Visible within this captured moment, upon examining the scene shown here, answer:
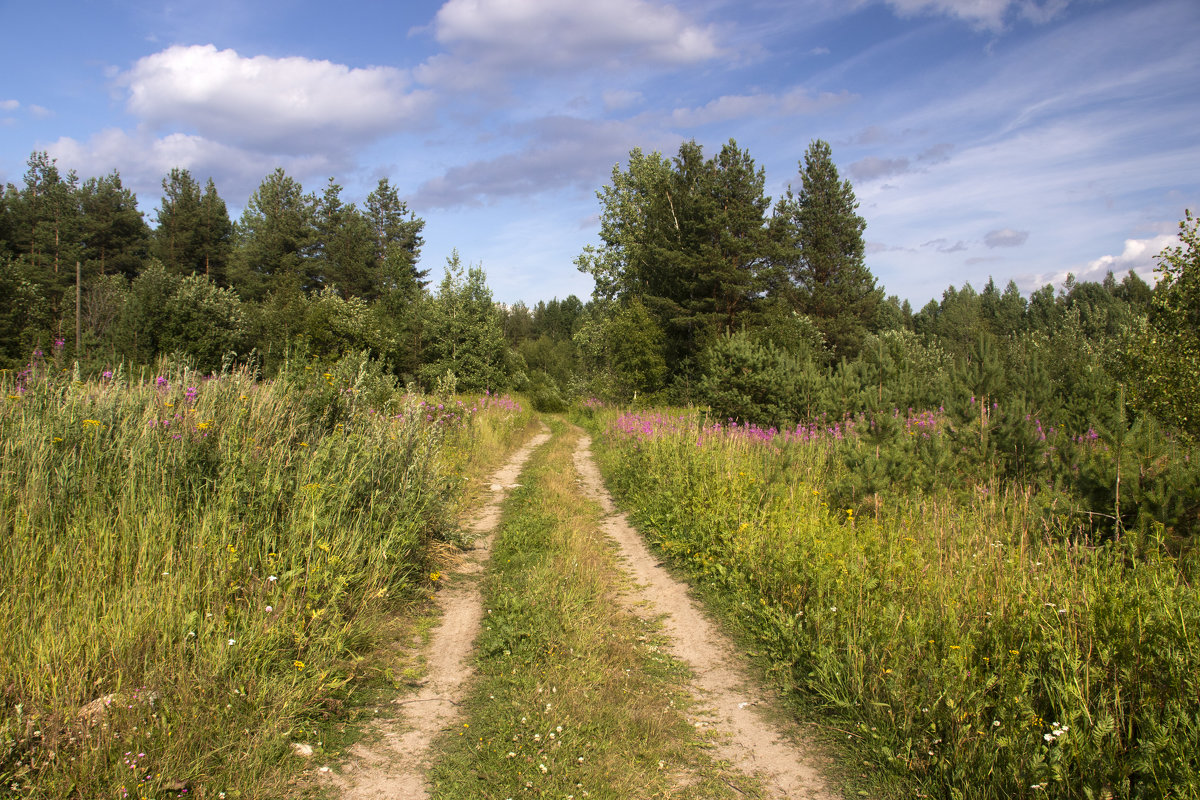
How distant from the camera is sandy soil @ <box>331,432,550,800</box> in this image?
10.0 feet

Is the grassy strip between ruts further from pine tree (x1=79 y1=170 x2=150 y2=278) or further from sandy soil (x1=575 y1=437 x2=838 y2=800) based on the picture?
pine tree (x1=79 y1=170 x2=150 y2=278)

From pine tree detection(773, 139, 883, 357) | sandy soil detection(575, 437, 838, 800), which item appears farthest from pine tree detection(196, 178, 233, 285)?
sandy soil detection(575, 437, 838, 800)

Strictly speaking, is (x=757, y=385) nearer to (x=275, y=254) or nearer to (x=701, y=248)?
(x=701, y=248)

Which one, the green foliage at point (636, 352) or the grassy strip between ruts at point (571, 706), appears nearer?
the grassy strip between ruts at point (571, 706)

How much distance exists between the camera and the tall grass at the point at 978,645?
272 cm

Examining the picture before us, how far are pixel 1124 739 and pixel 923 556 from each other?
7.29 feet

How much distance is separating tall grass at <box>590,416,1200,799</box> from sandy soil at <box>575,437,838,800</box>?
314mm

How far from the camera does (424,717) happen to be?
3707 millimetres

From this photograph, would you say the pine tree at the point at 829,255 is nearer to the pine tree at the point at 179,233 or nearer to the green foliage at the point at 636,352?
the green foliage at the point at 636,352

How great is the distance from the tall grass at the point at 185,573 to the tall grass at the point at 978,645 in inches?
120

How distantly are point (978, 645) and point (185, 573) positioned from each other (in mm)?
4911

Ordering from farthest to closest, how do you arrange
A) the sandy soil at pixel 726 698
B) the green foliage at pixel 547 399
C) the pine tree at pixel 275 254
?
the pine tree at pixel 275 254
the green foliage at pixel 547 399
the sandy soil at pixel 726 698

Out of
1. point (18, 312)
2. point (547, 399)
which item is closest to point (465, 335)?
point (547, 399)

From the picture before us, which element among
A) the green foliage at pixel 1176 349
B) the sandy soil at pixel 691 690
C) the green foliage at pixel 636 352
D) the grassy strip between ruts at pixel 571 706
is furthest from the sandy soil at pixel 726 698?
the green foliage at pixel 636 352
